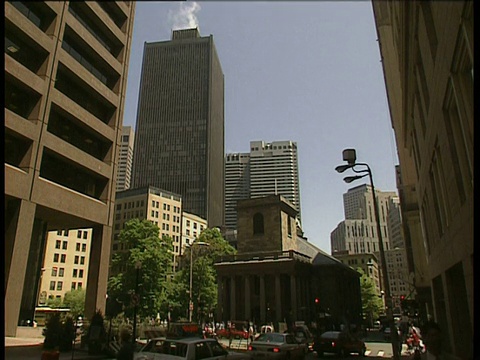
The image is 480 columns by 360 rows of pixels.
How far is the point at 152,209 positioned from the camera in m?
101

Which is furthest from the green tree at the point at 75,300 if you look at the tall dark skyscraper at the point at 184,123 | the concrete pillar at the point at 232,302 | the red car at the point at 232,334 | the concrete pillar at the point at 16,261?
the concrete pillar at the point at 16,261

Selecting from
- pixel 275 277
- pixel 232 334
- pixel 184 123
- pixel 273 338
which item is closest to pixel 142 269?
pixel 232 334

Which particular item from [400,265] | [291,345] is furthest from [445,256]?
[400,265]

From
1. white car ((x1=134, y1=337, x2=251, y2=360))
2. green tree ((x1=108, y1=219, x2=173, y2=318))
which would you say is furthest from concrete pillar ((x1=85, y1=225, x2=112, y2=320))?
white car ((x1=134, y1=337, x2=251, y2=360))

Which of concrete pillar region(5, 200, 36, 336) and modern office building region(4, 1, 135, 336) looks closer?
concrete pillar region(5, 200, 36, 336)

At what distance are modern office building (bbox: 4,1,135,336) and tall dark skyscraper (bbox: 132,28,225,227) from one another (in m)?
4.31

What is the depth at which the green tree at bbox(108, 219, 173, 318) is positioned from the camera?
4259 cm

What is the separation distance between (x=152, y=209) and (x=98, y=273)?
70.6 m

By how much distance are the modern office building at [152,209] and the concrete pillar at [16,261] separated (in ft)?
238

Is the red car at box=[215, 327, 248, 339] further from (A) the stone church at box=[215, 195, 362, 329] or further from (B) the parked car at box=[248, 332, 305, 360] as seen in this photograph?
(B) the parked car at box=[248, 332, 305, 360]

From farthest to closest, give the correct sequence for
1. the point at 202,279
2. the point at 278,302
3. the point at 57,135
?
the point at 202,279
the point at 278,302
the point at 57,135

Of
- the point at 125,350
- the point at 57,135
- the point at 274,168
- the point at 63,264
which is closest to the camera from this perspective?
the point at 125,350

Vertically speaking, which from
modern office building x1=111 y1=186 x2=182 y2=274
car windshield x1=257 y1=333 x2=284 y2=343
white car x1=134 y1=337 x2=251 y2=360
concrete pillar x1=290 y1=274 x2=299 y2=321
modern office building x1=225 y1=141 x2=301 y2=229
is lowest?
car windshield x1=257 y1=333 x2=284 y2=343

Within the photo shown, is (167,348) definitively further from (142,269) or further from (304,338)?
(142,269)
